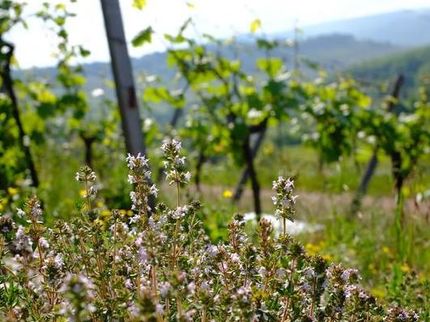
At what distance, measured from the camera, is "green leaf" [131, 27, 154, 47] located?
7.34 meters

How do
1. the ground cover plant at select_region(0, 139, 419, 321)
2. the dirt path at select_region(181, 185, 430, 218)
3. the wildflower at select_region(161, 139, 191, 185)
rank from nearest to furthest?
the ground cover plant at select_region(0, 139, 419, 321) → the wildflower at select_region(161, 139, 191, 185) → the dirt path at select_region(181, 185, 430, 218)

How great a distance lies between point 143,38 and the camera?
7.51 meters

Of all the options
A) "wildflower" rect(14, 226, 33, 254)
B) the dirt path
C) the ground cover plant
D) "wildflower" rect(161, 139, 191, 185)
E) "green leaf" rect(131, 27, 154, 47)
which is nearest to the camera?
"wildflower" rect(14, 226, 33, 254)

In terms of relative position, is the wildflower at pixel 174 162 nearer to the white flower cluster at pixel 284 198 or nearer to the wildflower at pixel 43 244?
the white flower cluster at pixel 284 198

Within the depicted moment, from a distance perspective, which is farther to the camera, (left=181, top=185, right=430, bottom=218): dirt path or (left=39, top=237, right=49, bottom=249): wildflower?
(left=181, top=185, right=430, bottom=218): dirt path

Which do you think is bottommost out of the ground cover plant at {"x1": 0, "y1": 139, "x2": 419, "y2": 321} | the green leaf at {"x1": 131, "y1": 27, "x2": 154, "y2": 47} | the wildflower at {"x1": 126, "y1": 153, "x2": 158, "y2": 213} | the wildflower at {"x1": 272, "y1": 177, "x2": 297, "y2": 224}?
the ground cover plant at {"x1": 0, "y1": 139, "x2": 419, "y2": 321}

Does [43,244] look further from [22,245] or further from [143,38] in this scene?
[143,38]

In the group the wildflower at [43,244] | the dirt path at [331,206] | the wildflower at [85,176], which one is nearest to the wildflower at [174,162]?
the wildflower at [85,176]

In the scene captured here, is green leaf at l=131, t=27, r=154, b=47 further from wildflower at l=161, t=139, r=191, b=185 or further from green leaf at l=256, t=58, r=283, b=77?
wildflower at l=161, t=139, r=191, b=185

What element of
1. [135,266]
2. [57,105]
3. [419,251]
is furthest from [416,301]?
[57,105]

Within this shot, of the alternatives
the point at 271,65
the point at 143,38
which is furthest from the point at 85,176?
the point at 271,65

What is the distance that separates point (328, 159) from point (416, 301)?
6.87 meters

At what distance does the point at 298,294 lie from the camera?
2.72 meters

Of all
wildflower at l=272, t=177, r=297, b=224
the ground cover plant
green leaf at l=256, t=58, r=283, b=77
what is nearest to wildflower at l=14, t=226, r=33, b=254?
the ground cover plant
